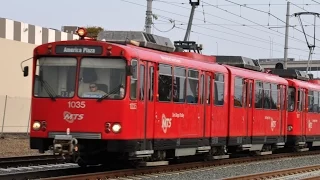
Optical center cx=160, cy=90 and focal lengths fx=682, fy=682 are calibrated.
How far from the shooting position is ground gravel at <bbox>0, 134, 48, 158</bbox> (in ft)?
79.4

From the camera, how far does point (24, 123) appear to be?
36031mm

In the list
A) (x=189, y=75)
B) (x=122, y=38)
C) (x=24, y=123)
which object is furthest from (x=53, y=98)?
(x=24, y=123)

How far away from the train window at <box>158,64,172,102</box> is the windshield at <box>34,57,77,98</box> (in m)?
2.35

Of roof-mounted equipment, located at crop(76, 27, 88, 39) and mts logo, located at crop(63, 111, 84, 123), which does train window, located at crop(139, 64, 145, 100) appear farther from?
roof-mounted equipment, located at crop(76, 27, 88, 39)

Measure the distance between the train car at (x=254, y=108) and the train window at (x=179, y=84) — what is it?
3.72m

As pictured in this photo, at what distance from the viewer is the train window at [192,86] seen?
18.3 meters

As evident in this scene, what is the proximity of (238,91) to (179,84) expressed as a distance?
4784 millimetres

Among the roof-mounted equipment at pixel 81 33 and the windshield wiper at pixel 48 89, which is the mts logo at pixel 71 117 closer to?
the windshield wiper at pixel 48 89

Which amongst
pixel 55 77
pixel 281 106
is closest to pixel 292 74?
pixel 281 106

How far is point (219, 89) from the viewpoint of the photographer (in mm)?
20516

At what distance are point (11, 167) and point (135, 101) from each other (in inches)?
160

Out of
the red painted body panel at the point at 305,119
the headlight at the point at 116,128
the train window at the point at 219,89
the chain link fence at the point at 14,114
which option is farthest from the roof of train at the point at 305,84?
the chain link fence at the point at 14,114

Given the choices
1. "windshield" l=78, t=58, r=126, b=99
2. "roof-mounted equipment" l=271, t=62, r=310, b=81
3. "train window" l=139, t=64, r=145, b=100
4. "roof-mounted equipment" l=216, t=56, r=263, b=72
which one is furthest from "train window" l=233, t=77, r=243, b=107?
"roof-mounted equipment" l=271, t=62, r=310, b=81

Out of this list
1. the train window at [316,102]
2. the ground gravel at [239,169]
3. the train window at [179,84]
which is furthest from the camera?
the train window at [316,102]
